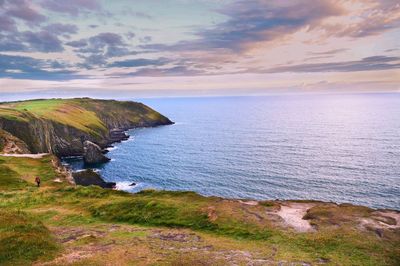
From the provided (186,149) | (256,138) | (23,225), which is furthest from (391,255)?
(256,138)

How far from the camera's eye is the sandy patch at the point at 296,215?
108 ft

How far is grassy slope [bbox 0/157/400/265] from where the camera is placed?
25.6m

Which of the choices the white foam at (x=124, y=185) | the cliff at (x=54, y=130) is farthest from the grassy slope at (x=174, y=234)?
the cliff at (x=54, y=130)

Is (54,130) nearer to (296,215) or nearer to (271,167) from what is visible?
(271,167)

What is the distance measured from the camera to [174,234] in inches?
1257

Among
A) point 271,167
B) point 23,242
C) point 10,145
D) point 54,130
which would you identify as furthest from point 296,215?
point 54,130

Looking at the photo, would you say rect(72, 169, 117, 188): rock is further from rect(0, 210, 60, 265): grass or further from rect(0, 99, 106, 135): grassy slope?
rect(0, 210, 60, 265): grass

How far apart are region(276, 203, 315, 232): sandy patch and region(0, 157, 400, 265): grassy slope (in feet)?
4.00

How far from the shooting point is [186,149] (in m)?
140

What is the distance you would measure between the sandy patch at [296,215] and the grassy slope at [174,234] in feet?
4.00

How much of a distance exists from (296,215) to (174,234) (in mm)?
14793

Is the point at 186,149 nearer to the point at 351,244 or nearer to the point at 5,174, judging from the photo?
the point at 5,174

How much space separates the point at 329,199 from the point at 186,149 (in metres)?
74.3

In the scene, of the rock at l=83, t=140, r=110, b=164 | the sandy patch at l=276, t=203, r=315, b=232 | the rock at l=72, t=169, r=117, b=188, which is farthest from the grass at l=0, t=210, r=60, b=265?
the rock at l=83, t=140, r=110, b=164
